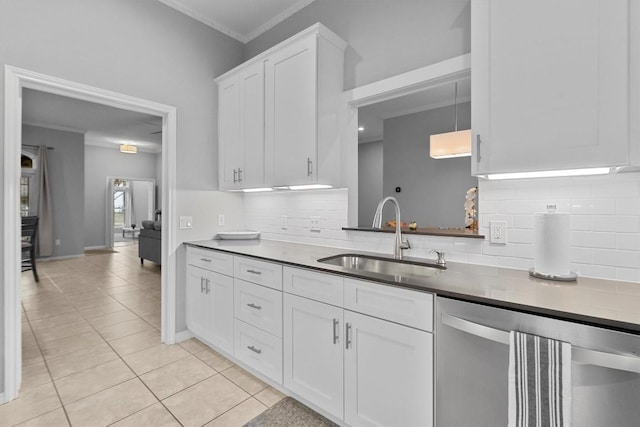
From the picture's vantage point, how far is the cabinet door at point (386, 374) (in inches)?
→ 53.6

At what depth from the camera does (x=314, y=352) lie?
1781 mm

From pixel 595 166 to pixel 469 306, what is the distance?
766 millimetres

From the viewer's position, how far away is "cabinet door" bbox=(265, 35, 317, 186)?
2285 millimetres

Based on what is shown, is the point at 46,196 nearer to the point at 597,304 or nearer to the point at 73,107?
the point at 73,107

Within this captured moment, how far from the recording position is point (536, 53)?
4.46 feet

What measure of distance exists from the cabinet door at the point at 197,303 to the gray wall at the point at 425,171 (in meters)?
2.96

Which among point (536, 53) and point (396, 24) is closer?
point (536, 53)

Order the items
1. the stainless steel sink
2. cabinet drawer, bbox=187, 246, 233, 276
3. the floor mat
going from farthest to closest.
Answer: cabinet drawer, bbox=187, 246, 233, 276, the stainless steel sink, the floor mat

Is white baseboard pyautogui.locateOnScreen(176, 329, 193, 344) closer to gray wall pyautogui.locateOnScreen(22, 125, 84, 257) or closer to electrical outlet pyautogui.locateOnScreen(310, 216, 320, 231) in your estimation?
electrical outlet pyautogui.locateOnScreen(310, 216, 320, 231)

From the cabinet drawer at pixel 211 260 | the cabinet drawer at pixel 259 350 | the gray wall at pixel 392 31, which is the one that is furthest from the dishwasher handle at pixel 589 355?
the cabinet drawer at pixel 211 260

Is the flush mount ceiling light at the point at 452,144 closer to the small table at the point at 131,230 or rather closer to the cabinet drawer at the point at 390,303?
the cabinet drawer at the point at 390,303

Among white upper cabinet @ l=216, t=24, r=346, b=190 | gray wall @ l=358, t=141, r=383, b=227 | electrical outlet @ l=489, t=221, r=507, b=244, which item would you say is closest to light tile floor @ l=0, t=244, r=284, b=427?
white upper cabinet @ l=216, t=24, r=346, b=190

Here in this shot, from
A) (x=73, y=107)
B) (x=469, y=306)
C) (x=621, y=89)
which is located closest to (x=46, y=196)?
(x=73, y=107)

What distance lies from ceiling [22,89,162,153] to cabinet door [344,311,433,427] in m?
5.96
